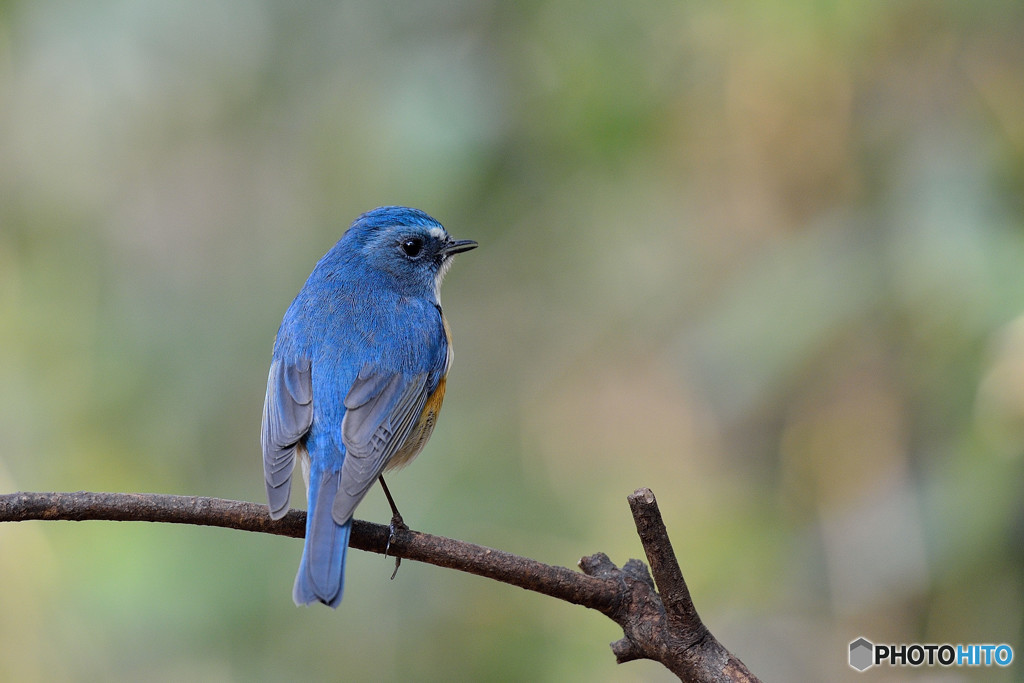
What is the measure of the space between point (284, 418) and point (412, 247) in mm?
1067

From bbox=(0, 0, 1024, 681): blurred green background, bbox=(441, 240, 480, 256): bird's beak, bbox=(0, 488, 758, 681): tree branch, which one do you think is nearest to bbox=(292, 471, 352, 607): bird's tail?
bbox=(0, 488, 758, 681): tree branch

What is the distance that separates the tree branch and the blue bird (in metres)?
0.24

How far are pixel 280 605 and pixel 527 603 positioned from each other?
1.03 meters

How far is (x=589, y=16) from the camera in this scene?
177 inches

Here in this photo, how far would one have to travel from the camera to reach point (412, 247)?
3.84 meters

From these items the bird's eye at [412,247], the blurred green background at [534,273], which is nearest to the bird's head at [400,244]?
the bird's eye at [412,247]

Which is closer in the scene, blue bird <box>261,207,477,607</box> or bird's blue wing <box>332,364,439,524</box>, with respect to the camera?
blue bird <box>261,207,477,607</box>

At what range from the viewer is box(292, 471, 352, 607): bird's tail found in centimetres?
238

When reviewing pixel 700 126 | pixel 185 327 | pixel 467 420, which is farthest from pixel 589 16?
pixel 185 327

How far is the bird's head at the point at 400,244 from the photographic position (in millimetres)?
3750

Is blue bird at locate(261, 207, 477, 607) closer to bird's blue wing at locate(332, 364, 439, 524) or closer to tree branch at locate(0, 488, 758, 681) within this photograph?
bird's blue wing at locate(332, 364, 439, 524)

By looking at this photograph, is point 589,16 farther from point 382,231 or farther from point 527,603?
point 527,603

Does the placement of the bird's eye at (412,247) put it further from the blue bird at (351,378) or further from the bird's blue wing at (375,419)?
the bird's blue wing at (375,419)

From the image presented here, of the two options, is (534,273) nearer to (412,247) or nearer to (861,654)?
(412,247)
